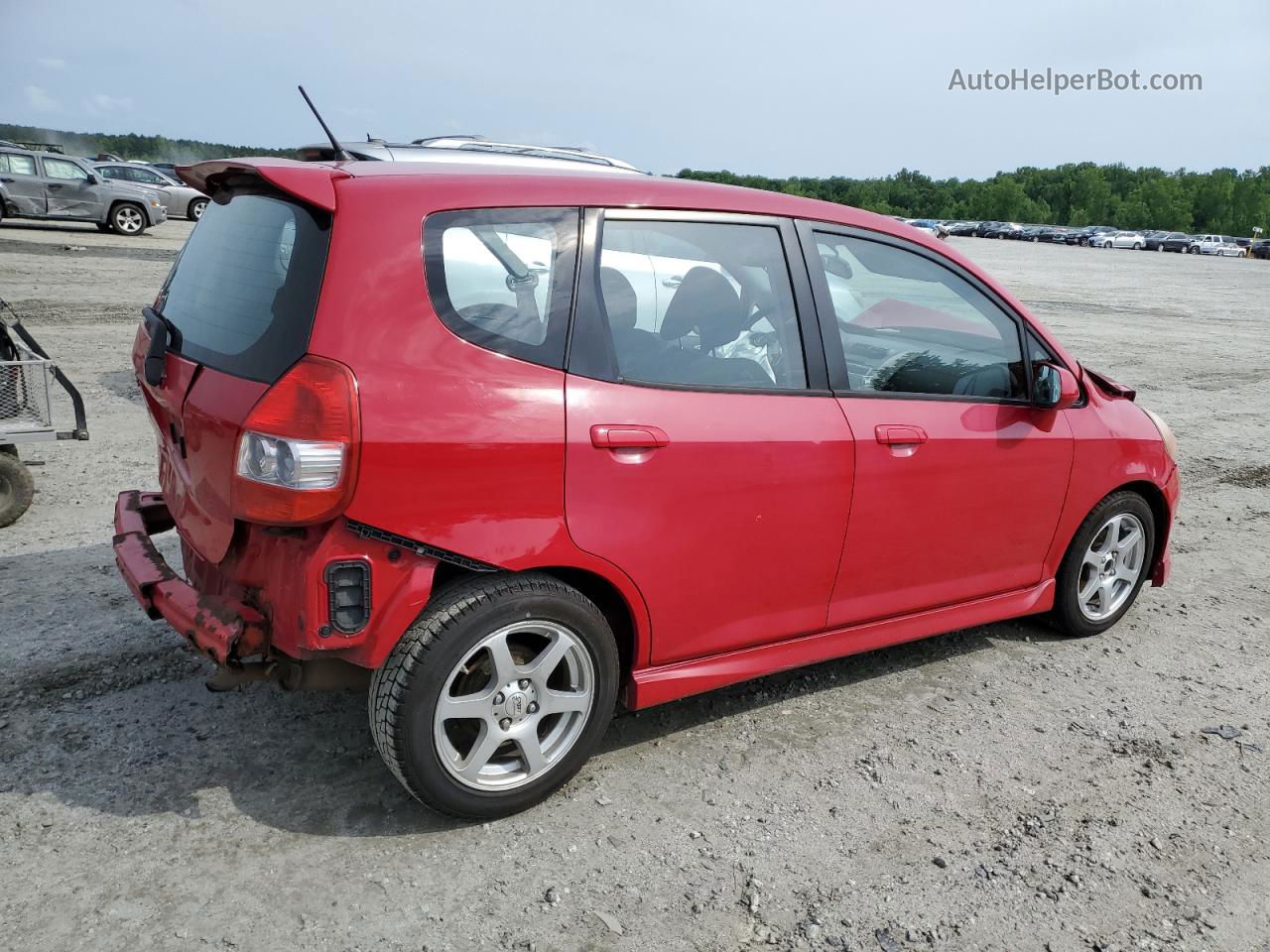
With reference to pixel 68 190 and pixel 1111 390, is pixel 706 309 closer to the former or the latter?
pixel 1111 390

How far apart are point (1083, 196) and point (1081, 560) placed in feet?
536

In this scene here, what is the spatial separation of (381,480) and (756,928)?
154 centimetres

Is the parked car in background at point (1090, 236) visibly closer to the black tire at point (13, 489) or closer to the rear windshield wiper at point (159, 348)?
the black tire at point (13, 489)

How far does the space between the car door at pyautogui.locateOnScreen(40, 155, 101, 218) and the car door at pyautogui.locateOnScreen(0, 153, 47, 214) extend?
179mm

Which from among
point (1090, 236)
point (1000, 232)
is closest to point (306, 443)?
point (1090, 236)

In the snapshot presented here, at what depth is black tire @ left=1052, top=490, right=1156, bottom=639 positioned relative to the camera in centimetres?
457

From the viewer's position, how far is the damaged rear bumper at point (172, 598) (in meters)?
2.86

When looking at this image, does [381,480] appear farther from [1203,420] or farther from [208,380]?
[1203,420]

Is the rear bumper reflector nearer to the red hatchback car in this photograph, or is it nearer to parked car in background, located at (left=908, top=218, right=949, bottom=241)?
the red hatchback car

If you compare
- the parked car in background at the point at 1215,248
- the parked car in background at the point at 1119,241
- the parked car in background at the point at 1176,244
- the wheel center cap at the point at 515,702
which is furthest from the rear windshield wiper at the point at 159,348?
the parked car in background at the point at 1176,244

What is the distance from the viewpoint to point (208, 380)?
9.80ft

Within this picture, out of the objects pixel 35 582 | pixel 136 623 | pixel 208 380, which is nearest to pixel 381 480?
pixel 208 380

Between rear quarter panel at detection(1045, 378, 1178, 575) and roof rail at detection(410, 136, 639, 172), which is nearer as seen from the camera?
rear quarter panel at detection(1045, 378, 1178, 575)

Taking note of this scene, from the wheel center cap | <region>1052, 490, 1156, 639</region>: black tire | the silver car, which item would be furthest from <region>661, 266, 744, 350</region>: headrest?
the silver car
